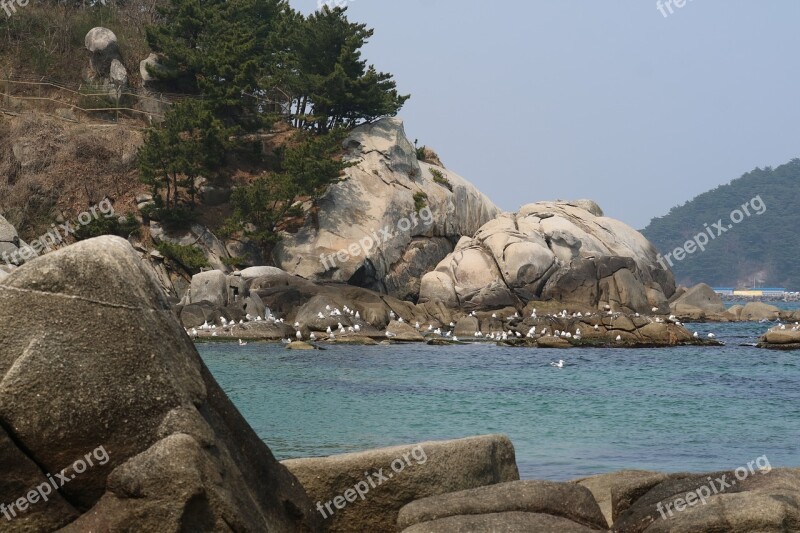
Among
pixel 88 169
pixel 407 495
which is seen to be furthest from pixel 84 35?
pixel 407 495

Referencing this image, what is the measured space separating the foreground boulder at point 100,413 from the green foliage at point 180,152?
43.0 m

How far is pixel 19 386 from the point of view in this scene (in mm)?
5871

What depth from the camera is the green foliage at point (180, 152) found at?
1887 inches

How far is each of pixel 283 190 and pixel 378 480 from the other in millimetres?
42937

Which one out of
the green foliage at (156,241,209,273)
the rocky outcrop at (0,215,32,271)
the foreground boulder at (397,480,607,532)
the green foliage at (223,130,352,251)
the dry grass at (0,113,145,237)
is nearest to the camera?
the foreground boulder at (397,480,607,532)

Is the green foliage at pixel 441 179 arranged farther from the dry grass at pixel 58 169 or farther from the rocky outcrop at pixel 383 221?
the dry grass at pixel 58 169

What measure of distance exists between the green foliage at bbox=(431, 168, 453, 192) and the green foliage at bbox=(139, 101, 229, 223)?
15.0 m

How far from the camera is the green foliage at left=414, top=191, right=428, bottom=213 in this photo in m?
56.6

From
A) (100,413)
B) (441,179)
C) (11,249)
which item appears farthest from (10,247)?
(100,413)

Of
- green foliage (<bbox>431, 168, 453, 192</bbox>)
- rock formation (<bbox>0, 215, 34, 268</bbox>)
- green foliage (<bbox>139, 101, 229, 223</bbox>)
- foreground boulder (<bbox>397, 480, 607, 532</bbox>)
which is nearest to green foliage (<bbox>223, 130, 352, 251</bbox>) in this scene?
green foliage (<bbox>139, 101, 229, 223</bbox>)

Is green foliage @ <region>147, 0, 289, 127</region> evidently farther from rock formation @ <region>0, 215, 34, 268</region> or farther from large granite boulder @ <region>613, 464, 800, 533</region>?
large granite boulder @ <region>613, 464, 800, 533</region>

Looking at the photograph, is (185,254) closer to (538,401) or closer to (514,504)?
(538,401)

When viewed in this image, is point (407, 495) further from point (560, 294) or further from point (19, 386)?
point (560, 294)

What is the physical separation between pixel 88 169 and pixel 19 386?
163ft
